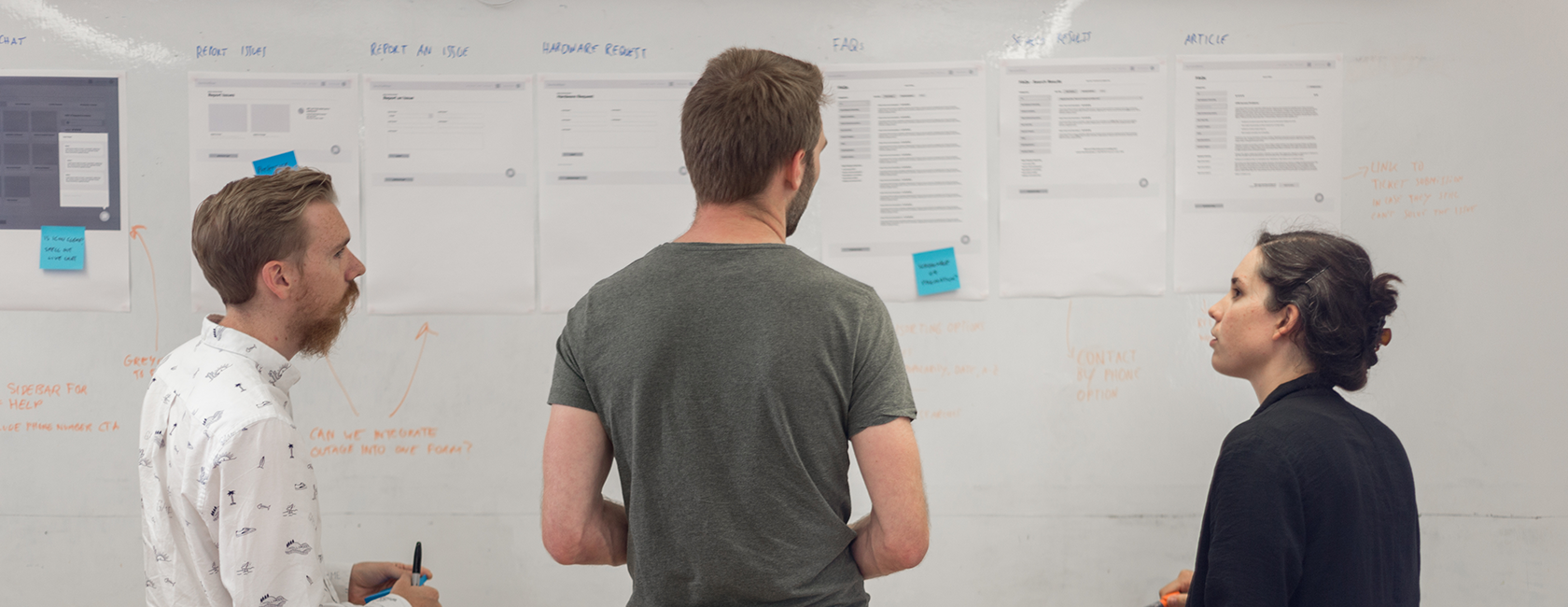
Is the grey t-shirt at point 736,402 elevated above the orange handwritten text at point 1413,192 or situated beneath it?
situated beneath

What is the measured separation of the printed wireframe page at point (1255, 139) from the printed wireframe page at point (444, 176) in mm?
1516

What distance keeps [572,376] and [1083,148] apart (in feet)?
4.58

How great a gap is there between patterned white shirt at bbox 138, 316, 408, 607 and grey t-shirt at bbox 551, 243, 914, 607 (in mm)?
452

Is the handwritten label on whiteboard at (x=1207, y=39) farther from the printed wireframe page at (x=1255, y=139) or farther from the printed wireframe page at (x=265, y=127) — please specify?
the printed wireframe page at (x=265, y=127)

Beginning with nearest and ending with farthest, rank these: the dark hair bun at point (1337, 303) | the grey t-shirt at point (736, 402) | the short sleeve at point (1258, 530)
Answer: the grey t-shirt at point (736, 402), the short sleeve at point (1258, 530), the dark hair bun at point (1337, 303)

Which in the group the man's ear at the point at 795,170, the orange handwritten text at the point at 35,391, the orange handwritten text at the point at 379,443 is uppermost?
the man's ear at the point at 795,170

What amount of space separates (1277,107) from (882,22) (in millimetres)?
929

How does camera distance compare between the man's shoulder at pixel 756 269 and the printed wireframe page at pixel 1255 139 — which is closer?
the man's shoulder at pixel 756 269

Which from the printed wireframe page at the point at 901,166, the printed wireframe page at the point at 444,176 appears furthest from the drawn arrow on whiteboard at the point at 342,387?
the printed wireframe page at the point at 901,166

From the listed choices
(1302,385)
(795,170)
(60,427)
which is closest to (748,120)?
(795,170)

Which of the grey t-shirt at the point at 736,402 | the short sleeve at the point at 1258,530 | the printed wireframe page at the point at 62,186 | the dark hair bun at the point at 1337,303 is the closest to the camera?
the grey t-shirt at the point at 736,402

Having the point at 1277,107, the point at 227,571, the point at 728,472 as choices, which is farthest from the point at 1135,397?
the point at 227,571

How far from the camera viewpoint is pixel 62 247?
1.95 metres

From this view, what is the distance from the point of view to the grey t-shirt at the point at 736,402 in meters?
0.96
